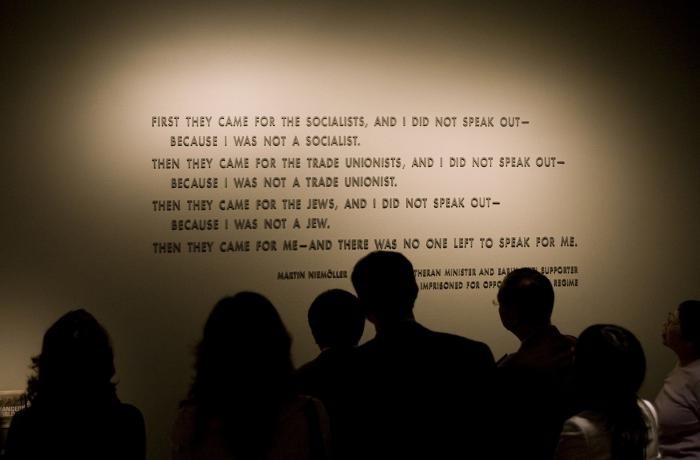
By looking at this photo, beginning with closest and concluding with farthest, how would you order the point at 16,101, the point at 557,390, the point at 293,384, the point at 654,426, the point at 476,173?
the point at 293,384 < the point at 654,426 < the point at 557,390 < the point at 16,101 < the point at 476,173

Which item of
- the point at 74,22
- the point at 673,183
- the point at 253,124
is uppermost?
the point at 74,22

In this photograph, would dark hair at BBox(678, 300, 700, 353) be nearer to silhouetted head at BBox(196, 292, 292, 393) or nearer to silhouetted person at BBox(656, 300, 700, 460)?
Result: silhouetted person at BBox(656, 300, 700, 460)

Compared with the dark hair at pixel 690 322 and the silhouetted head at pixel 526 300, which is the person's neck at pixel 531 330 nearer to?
the silhouetted head at pixel 526 300

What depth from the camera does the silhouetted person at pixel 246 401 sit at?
6.52ft

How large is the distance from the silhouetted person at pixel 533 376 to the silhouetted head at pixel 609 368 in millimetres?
275

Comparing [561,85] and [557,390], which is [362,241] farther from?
[557,390]

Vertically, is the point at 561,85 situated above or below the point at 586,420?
above

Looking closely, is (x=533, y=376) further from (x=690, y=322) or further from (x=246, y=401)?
(x=246, y=401)

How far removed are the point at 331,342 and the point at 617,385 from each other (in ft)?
3.39

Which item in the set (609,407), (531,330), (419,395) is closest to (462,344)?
Answer: (419,395)

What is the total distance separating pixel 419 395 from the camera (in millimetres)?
2332

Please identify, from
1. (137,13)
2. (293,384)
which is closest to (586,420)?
(293,384)

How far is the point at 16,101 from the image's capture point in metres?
4.50

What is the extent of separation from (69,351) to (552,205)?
353cm
